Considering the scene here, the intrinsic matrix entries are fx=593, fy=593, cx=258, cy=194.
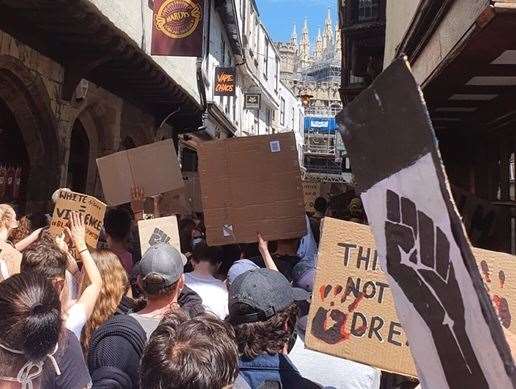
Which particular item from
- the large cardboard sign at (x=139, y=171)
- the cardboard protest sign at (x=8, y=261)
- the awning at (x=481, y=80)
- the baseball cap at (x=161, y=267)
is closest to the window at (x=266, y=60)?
the awning at (x=481, y=80)

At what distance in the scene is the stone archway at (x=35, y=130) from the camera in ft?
26.2

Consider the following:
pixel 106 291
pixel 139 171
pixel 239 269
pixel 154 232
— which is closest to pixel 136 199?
pixel 139 171

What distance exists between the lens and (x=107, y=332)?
7.84 feet

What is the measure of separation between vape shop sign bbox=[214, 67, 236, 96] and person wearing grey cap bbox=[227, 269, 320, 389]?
58.7 ft

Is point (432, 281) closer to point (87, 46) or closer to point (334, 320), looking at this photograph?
point (334, 320)

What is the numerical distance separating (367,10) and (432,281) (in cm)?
1178

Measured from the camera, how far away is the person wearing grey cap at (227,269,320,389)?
2.04m

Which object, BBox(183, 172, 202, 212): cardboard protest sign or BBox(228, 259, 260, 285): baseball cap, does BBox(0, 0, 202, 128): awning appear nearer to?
BBox(183, 172, 202, 212): cardboard protest sign

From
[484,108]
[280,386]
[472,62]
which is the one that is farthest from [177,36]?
[280,386]

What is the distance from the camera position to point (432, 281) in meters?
1.29

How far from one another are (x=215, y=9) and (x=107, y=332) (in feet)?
65.0

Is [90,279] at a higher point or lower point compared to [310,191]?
higher

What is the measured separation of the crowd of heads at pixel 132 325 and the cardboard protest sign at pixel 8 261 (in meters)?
0.26

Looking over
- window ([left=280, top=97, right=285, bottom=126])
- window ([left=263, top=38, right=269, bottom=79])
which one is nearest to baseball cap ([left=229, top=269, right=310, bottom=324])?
window ([left=263, top=38, right=269, bottom=79])
